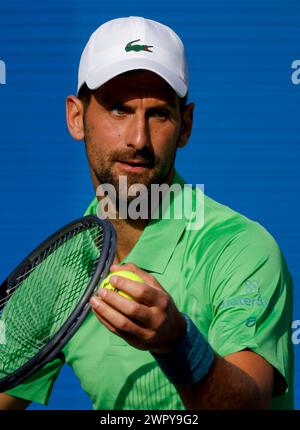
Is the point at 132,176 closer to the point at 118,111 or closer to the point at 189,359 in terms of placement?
the point at 118,111

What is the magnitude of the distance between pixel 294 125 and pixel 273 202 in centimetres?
25

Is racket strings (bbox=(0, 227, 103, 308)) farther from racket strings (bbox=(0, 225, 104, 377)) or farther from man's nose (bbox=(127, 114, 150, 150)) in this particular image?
man's nose (bbox=(127, 114, 150, 150))

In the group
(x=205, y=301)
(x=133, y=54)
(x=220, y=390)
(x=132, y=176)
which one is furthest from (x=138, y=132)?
(x=220, y=390)

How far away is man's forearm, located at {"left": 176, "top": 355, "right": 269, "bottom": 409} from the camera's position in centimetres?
194

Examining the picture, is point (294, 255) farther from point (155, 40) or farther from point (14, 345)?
point (14, 345)

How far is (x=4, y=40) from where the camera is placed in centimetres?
357

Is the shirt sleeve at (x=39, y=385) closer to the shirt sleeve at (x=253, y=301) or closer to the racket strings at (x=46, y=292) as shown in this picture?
the racket strings at (x=46, y=292)

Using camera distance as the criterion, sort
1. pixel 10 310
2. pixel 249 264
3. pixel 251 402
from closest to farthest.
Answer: pixel 251 402
pixel 249 264
pixel 10 310

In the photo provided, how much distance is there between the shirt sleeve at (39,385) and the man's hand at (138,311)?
0.95m

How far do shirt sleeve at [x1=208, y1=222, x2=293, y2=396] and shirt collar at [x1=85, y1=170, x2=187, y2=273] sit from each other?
6.8 inches

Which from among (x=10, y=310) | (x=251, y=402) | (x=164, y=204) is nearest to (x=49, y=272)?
(x=10, y=310)

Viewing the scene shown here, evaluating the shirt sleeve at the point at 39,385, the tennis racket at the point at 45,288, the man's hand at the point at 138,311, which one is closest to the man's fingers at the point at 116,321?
the man's hand at the point at 138,311

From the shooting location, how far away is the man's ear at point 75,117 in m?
2.76

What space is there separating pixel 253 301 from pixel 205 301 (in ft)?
0.50
